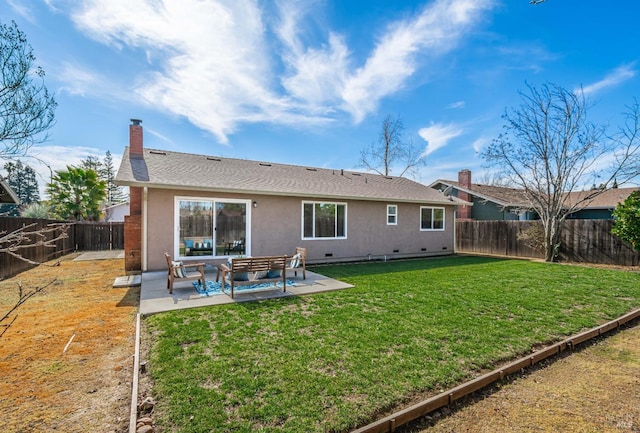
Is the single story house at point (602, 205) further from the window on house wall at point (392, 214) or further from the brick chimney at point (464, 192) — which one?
the window on house wall at point (392, 214)

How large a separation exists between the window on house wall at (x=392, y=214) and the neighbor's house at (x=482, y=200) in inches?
373

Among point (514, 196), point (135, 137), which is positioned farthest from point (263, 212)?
point (514, 196)

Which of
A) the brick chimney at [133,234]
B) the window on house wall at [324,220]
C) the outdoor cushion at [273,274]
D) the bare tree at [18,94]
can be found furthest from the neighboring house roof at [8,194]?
the window on house wall at [324,220]

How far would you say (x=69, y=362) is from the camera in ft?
13.0

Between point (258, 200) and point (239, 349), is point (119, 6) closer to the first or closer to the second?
point (258, 200)

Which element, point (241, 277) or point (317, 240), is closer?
point (241, 277)

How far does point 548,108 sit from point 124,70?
1618cm

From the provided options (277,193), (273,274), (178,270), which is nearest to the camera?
(178,270)

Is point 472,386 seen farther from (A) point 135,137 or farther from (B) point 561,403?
(A) point 135,137

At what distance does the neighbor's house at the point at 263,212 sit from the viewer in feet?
30.9

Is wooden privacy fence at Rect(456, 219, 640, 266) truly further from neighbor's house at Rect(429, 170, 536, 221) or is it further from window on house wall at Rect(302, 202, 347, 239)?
window on house wall at Rect(302, 202, 347, 239)

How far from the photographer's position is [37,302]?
6.61 meters

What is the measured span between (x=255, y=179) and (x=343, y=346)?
335 inches

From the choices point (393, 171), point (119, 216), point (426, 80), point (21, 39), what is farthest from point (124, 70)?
point (119, 216)
